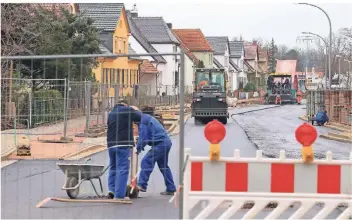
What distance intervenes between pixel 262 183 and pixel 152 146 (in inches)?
179

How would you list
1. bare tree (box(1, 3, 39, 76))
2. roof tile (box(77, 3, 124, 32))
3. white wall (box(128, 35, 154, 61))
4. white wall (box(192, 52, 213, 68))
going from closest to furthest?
bare tree (box(1, 3, 39, 76)) < roof tile (box(77, 3, 124, 32)) < white wall (box(128, 35, 154, 61)) < white wall (box(192, 52, 213, 68))

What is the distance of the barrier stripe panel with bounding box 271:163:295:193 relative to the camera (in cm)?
662

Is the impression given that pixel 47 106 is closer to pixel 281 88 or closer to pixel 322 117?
pixel 322 117

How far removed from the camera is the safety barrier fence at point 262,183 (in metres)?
6.58

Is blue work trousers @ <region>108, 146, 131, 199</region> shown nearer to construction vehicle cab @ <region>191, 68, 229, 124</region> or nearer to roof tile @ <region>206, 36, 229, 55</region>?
construction vehicle cab @ <region>191, 68, 229, 124</region>

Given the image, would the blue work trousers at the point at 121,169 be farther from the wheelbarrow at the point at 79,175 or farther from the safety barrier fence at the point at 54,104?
the safety barrier fence at the point at 54,104

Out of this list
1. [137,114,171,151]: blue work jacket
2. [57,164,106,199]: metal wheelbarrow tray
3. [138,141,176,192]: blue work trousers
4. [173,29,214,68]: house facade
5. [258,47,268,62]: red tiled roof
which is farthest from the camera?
[258,47,268,62]: red tiled roof

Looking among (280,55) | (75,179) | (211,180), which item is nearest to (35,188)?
(75,179)

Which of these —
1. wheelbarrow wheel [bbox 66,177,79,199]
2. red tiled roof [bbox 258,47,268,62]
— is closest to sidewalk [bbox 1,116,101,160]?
wheelbarrow wheel [bbox 66,177,79,199]

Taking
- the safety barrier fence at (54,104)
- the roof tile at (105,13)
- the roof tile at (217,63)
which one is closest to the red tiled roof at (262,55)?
the roof tile at (217,63)

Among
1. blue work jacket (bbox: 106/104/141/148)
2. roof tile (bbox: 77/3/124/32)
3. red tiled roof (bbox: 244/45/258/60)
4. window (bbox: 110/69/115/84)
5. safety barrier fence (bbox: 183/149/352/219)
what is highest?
red tiled roof (bbox: 244/45/258/60)

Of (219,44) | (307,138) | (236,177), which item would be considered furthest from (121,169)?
(219,44)

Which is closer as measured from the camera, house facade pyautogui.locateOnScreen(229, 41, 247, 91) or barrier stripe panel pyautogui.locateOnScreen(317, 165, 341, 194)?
barrier stripe panel pyautogui.locateOnScreen(317, 165, 341, 194)

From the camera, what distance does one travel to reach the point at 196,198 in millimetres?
6605
